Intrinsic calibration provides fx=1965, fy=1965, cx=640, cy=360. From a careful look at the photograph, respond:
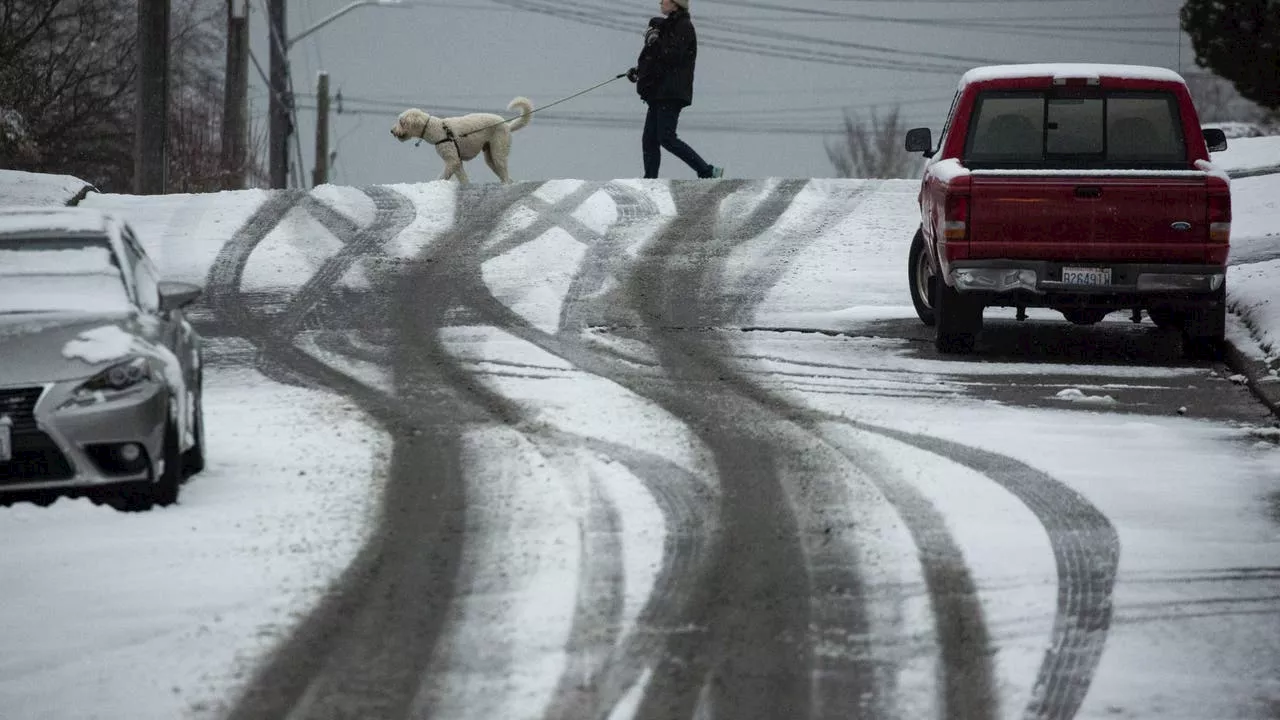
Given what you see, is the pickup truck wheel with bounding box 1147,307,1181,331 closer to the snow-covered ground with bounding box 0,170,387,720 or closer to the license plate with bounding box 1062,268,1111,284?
the license plate with bounding box 1062,268,1111,284

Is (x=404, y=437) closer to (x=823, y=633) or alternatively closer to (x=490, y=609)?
(x=490, y=609)

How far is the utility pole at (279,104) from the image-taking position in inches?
1364

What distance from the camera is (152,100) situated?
73.8 feet

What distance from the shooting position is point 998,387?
39.2ft

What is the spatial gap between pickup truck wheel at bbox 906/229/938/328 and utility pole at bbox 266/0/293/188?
21.0 metres

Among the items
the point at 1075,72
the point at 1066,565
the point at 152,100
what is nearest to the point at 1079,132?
the point at 1075,72

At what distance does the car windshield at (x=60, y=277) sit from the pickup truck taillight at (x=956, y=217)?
5506mm

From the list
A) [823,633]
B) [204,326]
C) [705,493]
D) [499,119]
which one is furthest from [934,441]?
[499,119]

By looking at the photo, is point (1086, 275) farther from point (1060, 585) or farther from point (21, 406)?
point (21, 406)

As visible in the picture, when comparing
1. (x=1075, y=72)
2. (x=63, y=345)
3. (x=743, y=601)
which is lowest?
(x=743, y=601)

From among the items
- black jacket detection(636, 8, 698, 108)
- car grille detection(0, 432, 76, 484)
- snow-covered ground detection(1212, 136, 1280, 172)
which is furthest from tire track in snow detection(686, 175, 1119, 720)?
snow-covered ground detection(1212, 136, 1280, 172)

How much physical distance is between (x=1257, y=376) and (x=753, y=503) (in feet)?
15.5

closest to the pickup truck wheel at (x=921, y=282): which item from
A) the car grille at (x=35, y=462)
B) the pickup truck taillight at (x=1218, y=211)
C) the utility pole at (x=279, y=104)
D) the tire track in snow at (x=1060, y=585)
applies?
the pickup truck taillight at (x=1218, y=211)

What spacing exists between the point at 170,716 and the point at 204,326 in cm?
864
